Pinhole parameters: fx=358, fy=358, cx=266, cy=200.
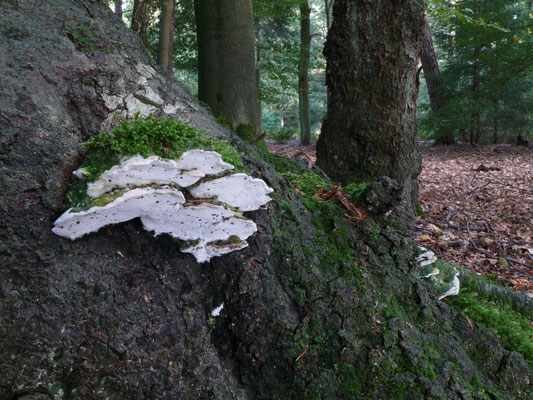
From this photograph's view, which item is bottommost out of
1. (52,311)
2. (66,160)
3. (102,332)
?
(102,332)

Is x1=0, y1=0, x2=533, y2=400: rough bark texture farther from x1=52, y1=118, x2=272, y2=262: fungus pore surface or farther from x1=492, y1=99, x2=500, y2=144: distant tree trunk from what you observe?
x1=492, y1=99, x2=500, y2=144: distant tree trunk

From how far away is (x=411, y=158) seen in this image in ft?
13.8

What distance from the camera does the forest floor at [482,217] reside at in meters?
4.30

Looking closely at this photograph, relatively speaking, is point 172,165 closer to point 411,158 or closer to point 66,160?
point 66,160

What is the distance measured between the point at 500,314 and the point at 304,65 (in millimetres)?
12910

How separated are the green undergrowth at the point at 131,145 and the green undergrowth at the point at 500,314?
2.08 metres

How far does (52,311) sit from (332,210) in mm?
1448

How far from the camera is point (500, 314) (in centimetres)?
249

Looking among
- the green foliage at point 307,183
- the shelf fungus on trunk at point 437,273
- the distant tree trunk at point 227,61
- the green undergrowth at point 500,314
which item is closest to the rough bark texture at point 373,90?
the distant tree trunk at point 227,61

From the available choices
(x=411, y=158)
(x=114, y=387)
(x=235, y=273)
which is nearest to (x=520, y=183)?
(x=411, y=158)

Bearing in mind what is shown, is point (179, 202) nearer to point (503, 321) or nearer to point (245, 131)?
point (503, 321)

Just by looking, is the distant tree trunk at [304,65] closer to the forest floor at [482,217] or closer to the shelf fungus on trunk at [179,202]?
the forest floor at [482,217]

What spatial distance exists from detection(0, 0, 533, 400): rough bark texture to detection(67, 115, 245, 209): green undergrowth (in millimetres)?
109

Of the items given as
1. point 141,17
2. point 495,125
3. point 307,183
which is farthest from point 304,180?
point 495,125
